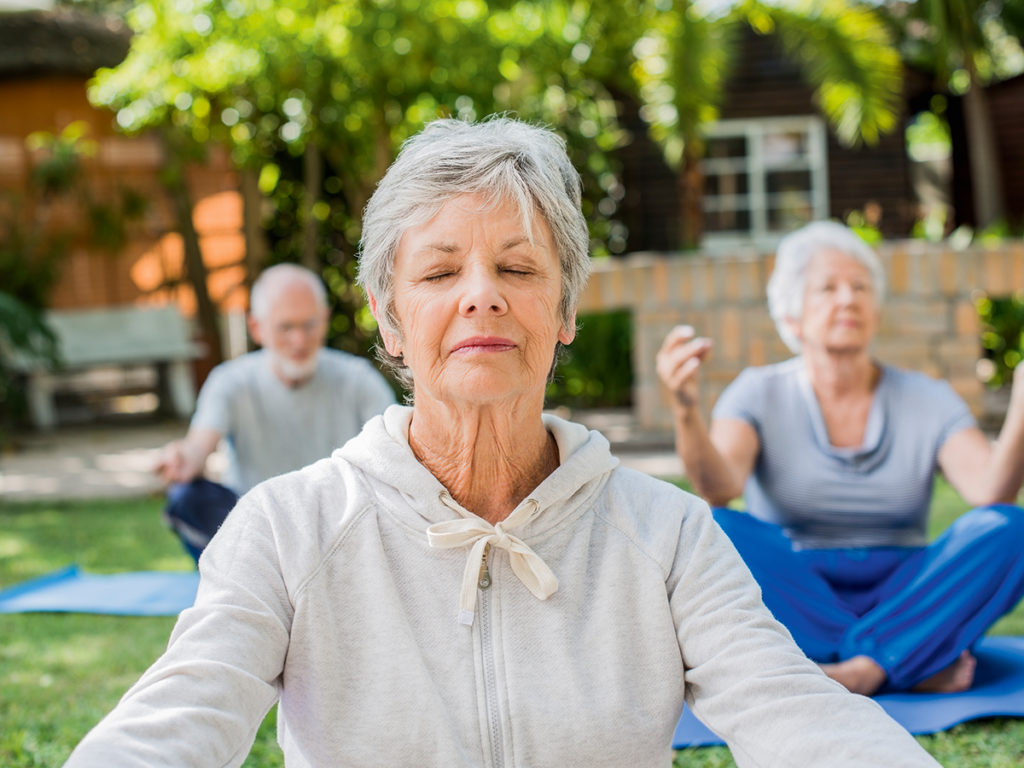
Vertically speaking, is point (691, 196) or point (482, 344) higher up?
point (691, 196)

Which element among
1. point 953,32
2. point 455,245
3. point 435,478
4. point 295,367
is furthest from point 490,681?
point 953,32

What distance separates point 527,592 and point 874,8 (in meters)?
14.1

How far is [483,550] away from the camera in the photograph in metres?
1.61

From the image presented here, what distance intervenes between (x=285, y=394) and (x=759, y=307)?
410 cm

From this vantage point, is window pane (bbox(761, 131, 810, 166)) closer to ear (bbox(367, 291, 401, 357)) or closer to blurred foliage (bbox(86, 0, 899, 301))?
blurred foliage (bbox(86, 0, 899, 301))

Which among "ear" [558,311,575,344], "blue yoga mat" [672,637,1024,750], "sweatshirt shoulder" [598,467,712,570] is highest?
"ear" [558,311,575,344]

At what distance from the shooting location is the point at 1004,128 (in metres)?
14.6

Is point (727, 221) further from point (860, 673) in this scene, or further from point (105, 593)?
point (860, 673)

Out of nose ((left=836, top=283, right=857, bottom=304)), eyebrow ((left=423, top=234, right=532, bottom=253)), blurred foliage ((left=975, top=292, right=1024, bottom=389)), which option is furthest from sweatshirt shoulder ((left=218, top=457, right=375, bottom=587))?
blurred foliage ((left=975, top=292, right=1024, bottom=389))

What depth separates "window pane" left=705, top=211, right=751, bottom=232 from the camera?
13.9 metres

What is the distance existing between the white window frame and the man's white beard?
9.80m

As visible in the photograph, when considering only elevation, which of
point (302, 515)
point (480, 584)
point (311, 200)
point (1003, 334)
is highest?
point (311, 200)

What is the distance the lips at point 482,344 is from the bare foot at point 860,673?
1.73m

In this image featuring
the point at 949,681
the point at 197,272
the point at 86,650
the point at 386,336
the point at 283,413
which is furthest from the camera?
the point at 197,272
